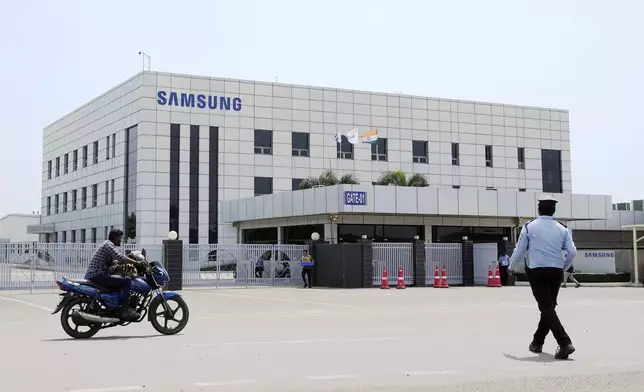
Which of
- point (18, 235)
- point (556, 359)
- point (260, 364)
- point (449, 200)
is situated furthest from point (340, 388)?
point (18, 235)

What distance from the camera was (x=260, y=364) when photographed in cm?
922

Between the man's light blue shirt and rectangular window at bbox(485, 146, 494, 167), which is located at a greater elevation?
rectangular window at bbox(485, 146, 494, 167)

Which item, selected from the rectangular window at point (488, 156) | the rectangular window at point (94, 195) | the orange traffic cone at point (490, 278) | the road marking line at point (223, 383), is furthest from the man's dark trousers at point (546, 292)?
the rectangular window at point (94, 195)

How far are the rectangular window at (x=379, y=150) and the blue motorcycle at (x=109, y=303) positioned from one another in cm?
4748

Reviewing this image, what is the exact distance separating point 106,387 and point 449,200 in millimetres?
33318

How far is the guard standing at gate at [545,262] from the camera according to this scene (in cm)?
977

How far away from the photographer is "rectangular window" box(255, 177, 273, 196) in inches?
2226

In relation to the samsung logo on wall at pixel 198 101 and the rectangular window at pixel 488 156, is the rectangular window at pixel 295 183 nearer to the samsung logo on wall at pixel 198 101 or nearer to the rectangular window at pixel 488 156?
the samsung logo on wall at pixel 198 101

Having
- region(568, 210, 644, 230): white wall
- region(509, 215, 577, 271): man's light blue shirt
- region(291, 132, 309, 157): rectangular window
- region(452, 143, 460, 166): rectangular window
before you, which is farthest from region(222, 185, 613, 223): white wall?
region(509, 215, 577, 271): man's light blue shirt

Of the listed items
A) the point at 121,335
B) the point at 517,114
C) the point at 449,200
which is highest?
the point at 517,114

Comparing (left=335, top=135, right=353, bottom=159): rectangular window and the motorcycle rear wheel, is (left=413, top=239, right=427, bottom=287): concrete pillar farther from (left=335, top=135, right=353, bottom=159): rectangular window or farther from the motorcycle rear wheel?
(left=335, top=135, right=353, bottom=159): rectangular window

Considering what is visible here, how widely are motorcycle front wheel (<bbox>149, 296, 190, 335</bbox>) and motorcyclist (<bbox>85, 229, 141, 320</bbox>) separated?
35 centimetres

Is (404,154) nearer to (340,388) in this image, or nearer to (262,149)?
(262,149)

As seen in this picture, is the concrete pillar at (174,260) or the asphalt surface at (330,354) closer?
the asphalt surface at (330,354)
